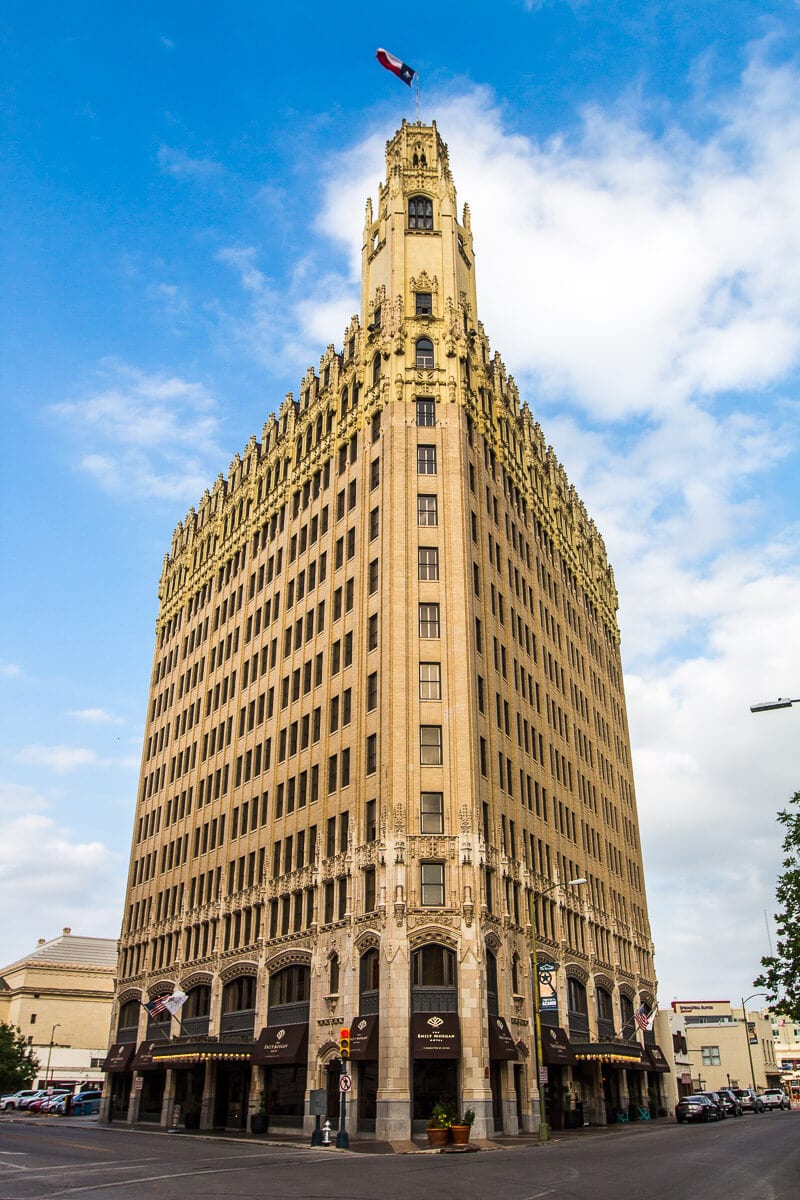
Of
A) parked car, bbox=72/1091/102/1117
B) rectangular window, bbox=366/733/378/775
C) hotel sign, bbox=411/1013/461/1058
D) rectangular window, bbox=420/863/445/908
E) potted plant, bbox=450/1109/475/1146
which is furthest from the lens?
parked car, bbox=72/1091/102/1117

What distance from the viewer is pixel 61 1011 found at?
11856 centimetres

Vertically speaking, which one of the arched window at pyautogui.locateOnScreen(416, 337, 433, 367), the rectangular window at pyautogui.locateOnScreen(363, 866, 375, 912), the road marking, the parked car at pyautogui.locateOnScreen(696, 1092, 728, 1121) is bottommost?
the road marking

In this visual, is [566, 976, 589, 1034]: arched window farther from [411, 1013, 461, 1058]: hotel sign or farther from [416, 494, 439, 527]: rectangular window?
[416, 494, 439, 527]: rectangular window

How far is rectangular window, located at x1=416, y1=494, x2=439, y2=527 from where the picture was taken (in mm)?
55125

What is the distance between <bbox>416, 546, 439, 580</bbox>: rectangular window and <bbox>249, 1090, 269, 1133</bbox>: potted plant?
2893 cm

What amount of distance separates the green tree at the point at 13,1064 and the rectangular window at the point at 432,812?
6972 centimetres

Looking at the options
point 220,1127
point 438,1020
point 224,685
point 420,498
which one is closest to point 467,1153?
point 438,1020

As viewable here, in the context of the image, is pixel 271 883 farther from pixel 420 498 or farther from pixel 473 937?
pixel 420 498

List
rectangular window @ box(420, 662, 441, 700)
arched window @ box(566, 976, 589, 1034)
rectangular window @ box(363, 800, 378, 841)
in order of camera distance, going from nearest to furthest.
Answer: rectangular window @ box(363, 800, 378, 841), rectangular window @ box(420, 662, 441, 700), arched window @ box(566, 976, 589, 1034)

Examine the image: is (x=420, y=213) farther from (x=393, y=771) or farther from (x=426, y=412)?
(x=393, y=771)

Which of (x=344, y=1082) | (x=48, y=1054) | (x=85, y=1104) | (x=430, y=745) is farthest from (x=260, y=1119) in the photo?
(x=48, y=1054)

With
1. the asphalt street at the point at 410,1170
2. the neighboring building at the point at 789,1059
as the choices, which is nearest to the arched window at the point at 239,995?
the asphalt street at the point at 410,1170

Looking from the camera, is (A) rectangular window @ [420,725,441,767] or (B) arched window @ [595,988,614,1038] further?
(B) arched window @ [595,988,614,1038]

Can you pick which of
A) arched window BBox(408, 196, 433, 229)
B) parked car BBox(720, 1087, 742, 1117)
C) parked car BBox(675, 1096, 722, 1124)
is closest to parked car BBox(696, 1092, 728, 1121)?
parked car BBox(720, 1087, 742, 1117)
